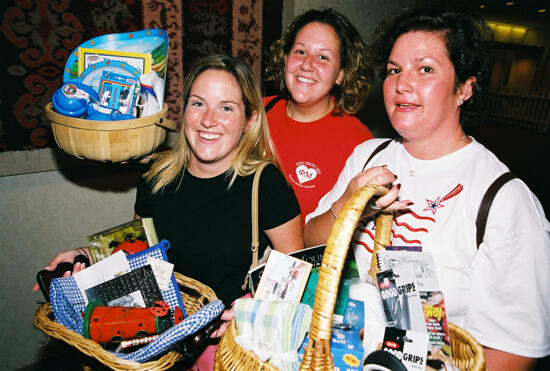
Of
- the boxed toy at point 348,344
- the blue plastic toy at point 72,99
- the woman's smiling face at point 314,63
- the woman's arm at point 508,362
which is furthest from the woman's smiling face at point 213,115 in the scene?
the woman's arm at point 508,362

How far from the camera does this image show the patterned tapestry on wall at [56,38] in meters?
1.73

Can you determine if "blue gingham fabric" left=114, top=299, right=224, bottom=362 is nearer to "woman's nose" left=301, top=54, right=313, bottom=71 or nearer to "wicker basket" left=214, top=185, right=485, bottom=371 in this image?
"wicker basket" left=214, top=185, right=485, bottom=371

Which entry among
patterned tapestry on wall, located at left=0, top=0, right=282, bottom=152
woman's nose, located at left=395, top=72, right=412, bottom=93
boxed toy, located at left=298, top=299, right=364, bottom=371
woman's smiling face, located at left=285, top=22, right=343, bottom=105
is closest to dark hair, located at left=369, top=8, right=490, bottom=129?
A: woman's nose, located at left=395, top=72, right=412, bottom=93

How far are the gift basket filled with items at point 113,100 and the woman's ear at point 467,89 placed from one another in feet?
3.74

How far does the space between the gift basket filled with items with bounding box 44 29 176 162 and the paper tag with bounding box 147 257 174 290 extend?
0.44 metres

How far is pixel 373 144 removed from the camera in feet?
4.96

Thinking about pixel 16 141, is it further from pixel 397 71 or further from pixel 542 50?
pixel 542 50

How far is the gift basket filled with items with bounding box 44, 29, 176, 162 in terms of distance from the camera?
1.26 m

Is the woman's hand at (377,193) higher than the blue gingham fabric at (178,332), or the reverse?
the woman's hand at (377,193)

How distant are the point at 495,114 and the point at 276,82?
13744 mm

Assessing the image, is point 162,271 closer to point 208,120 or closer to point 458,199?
point 208,120

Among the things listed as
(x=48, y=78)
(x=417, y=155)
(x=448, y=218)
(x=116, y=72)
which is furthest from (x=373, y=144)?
(x=48, y=78)

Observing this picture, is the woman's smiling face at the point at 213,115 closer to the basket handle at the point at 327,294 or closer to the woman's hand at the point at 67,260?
the woman's hand at the point at 67,260

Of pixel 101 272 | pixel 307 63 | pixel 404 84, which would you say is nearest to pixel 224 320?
pixel 101 272
